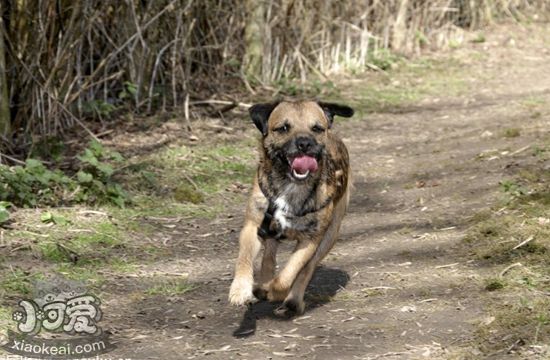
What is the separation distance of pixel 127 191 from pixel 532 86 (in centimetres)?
665

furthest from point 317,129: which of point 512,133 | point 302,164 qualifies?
point 512,133

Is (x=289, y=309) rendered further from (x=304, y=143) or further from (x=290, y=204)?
(x=304, y=143)

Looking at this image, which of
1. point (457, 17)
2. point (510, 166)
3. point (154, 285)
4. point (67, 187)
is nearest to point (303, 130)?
point (154, 285)

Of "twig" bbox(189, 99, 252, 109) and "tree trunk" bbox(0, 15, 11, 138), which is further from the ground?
"tree trunk" bbox(0, 15, 11, 138)

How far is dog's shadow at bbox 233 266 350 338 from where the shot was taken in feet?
17.5

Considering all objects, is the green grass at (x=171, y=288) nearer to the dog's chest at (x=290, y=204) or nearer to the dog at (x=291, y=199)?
the dog at (x=291, y=199)

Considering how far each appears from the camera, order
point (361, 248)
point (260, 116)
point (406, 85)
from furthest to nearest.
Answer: point (406, 85), point (361, 248), point (260, 116)

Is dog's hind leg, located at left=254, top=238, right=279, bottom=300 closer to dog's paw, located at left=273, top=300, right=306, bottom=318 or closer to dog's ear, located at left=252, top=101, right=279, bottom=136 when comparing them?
dog's paw, located at left=273, top=300, right=306, bottom=318

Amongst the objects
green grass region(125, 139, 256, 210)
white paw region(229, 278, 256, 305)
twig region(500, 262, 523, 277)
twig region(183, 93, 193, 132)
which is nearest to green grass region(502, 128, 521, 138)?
green grass region(125, 139, 256, 210)

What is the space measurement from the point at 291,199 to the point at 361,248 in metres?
1.58

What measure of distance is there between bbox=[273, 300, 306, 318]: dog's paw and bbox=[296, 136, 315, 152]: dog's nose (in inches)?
34.4

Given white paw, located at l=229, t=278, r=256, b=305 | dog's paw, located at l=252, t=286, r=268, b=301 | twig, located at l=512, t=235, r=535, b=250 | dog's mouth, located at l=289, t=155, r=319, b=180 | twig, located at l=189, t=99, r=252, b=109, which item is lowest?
dog's paw, located at l=252, t=286, r=268, b=301

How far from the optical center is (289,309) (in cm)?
541

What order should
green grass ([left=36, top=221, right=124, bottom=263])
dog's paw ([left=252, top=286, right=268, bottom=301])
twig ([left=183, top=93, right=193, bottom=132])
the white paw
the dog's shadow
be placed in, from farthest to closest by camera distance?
twig ([left=183, top=93, right=193, bottom=132]) → green grass ([left=36, top=221, right=124, bottom=263]) → dog's paw ([left=252, top=286, right=268, bottom=301]) → the dog's shadow → the white paw
